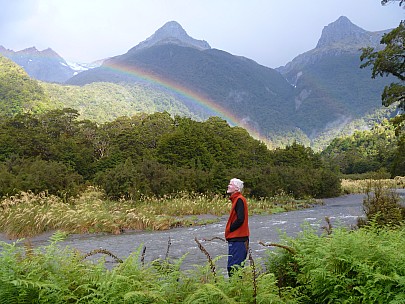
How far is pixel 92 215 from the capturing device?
1792 cm

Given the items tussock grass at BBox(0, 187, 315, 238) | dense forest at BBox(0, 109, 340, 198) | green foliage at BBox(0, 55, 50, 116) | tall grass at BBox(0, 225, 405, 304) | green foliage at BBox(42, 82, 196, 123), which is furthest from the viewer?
green foliage at BBox(42, 82, 196, 123)

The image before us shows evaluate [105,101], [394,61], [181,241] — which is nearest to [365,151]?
[394,61]

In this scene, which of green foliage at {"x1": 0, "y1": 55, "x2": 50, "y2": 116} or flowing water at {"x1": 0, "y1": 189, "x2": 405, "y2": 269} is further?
green foliage at {"x1": 0, "y1": 55, "x2": 50, "y2": 116}

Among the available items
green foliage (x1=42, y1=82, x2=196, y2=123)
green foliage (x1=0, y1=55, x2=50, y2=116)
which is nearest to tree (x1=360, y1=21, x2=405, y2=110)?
green foliage (x1=0, y1=55, x2=50, y2=116)

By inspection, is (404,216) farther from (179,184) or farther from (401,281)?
(179,184)

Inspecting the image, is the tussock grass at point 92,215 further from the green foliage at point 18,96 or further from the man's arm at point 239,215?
the green foliage at point 18,96

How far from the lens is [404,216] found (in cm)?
1188

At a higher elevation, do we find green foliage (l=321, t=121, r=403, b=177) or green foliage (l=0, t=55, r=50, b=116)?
green foliage (l=0, t=55, r=50, b=116)

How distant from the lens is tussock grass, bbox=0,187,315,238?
17000 millimetres

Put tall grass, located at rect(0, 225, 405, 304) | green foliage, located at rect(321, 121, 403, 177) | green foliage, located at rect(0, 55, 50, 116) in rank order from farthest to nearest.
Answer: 1. green foliage, located at rect(321, 121, 403, 177)
2. green foliage, located at rect(0, 55, 50, 116)
3. tall grass, located at rect(0, 225, 405, 304)

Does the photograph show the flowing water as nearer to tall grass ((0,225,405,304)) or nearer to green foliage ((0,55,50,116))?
tall grass ((0,225,405,304))

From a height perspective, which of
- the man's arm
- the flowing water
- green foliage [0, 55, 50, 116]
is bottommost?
the flowing water

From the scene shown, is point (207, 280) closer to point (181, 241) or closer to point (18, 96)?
point (181, 241)

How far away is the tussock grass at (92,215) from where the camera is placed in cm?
1700
